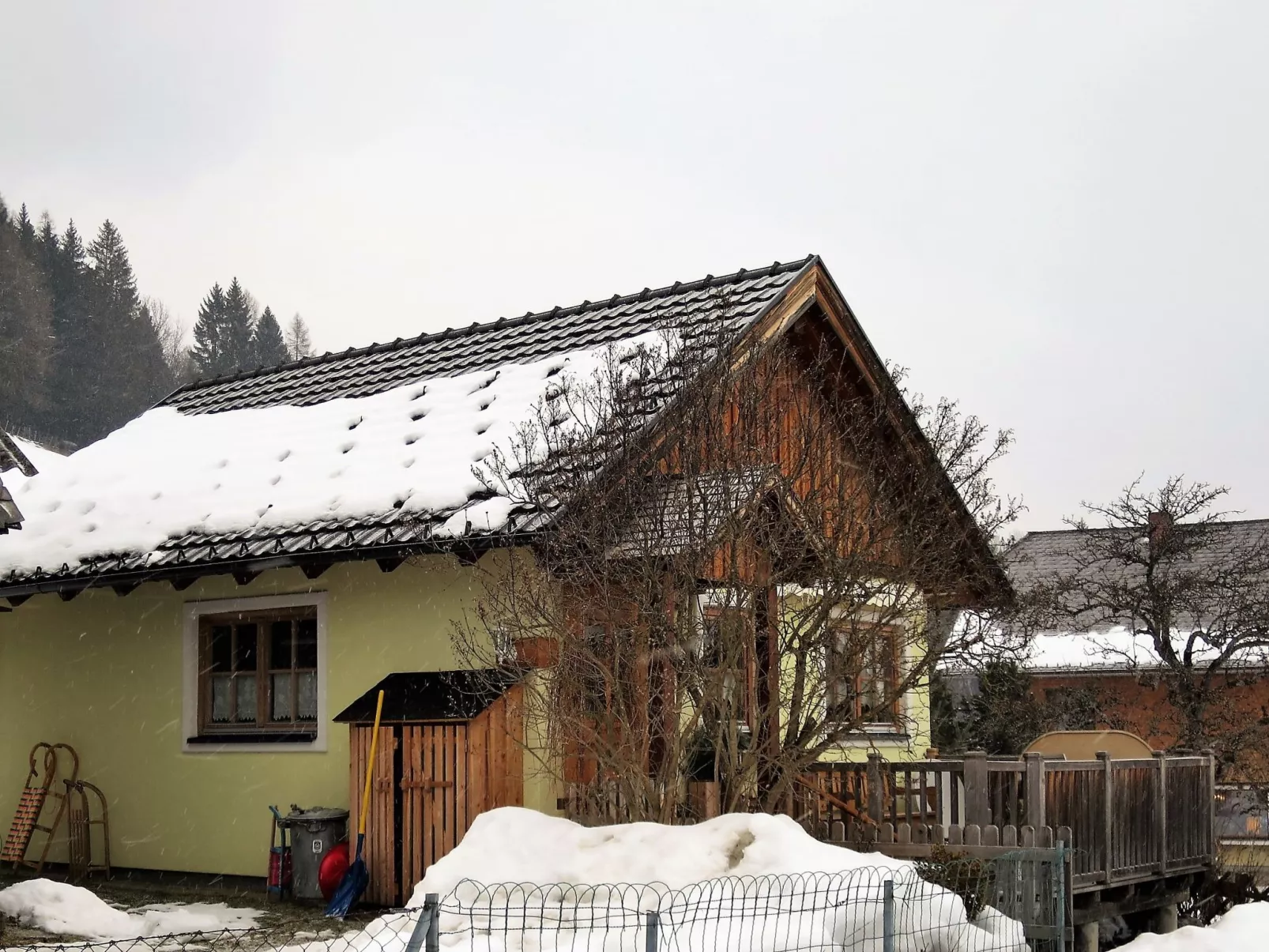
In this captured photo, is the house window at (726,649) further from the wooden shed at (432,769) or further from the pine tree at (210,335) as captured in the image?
the pine tree at (210,335)

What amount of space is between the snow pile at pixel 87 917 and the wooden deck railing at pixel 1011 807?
434 cm

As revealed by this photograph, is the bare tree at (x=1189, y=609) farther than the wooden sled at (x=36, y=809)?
Yes

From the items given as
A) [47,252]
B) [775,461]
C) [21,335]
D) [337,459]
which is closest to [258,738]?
[337,459]

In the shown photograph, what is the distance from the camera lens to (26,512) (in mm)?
15086

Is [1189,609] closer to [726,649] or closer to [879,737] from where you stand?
[879,737]

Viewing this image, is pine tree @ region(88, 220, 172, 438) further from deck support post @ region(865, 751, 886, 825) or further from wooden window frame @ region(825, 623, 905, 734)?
wooden window frame @ region(825, 623, 905, 734)

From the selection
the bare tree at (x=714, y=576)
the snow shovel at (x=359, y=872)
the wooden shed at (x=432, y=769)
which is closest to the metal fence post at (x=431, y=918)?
the bare tree at (x=714, y=576)

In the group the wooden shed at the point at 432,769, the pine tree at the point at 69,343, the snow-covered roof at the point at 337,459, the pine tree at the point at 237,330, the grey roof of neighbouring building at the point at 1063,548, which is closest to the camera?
the wooden shed at the point at 432,769

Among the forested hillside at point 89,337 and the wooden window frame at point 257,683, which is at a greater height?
the forested hillside at point 89,337

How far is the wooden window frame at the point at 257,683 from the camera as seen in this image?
41.9 ft

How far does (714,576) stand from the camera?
1029 cm

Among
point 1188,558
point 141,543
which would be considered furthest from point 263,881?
point 1188,558

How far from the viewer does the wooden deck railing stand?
1118cm

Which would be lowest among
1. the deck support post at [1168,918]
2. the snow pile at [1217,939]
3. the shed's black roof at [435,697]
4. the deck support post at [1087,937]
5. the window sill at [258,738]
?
the deck support post at [1168,918]
